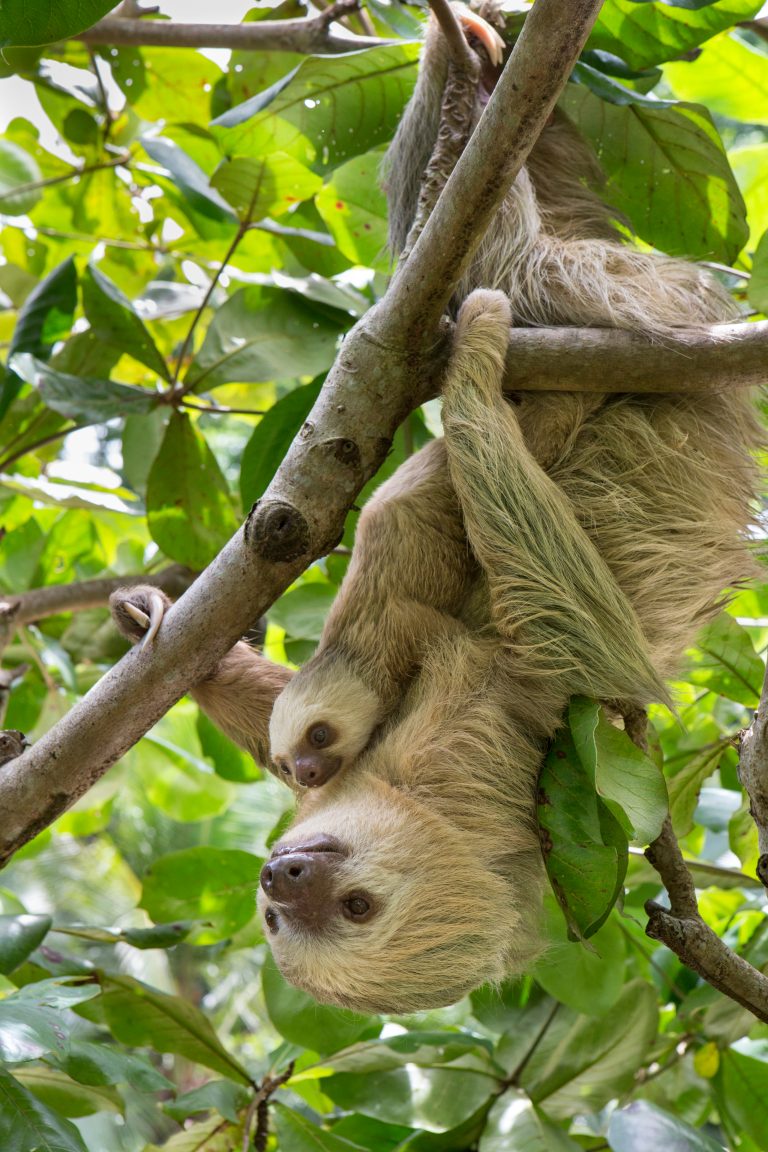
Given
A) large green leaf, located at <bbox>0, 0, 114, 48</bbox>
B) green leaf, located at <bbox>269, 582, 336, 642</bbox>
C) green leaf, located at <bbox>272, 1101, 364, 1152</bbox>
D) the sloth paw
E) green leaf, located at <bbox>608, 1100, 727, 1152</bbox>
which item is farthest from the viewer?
green leaf, located at <bbox>269, 582, 336, 642</bbox>

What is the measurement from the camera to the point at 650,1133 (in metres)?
2.82

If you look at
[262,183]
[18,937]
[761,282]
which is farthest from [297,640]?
[761,282]

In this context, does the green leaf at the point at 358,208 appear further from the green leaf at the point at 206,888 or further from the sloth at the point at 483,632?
the green leaf at the point at 206,888

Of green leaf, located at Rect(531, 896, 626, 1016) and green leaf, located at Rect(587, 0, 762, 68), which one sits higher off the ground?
green leaf, located at Rect(587, 0, 762, 68)

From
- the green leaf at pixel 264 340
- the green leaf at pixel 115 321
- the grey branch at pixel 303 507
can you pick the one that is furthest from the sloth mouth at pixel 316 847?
the green leaf at pixel 115 321

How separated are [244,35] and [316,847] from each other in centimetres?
271

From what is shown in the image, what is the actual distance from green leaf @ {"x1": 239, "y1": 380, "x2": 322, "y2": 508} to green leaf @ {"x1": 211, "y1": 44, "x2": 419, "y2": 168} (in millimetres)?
762

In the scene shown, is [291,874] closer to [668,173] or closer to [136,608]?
[136,608]

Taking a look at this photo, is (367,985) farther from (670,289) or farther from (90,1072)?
(670,289)

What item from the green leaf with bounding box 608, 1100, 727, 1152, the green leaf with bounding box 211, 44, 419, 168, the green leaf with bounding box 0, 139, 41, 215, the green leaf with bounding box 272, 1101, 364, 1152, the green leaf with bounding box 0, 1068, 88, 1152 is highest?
the green leaf with bounding box 211, 44, 419, 168

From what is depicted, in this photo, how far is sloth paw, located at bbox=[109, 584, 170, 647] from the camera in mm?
2885

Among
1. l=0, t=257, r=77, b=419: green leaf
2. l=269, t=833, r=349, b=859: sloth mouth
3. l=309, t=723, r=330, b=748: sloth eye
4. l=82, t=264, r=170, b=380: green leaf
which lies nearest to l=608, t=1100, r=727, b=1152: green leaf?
l=269, t=833, r=349, b=859: sloth mouth

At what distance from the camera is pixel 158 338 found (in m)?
5.31

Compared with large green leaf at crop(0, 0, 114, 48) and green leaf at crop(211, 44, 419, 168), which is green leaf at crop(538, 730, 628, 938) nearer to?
large green leaf at crop(0, 0, 114, 48)
